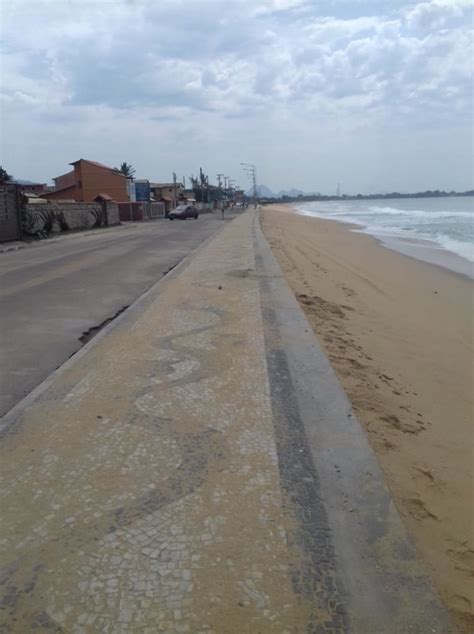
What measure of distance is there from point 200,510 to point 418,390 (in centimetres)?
339

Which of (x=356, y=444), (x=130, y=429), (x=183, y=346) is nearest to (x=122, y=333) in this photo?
(x=183, y=346)

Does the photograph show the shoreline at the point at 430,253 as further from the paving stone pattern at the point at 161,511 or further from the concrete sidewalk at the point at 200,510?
the paving stone pattern at the point at 161,511

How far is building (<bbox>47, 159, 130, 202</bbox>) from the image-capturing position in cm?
5762

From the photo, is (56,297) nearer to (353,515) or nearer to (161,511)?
(161,511)

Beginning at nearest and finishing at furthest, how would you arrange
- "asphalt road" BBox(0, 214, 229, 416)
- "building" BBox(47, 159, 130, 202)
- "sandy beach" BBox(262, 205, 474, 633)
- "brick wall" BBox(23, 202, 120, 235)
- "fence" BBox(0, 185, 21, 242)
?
"sandy beach" BBox(262, 205, 474, 633) → "asphalt road" BBox(0, 214, 229, 416) → "fence" BBox(0, 185, 21, 242) → "brick wall" BBox(23, 202, 120, 235) → "building" BBox(47, 159, 130, 202)

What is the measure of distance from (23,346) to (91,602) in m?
4.69

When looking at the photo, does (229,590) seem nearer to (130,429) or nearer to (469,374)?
(130,429)

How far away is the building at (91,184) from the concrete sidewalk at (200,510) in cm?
5541

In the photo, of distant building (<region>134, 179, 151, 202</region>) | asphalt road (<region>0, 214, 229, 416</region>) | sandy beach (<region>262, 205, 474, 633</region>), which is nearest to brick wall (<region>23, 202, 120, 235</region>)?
asphalt road (<region>0, 214, 229, 416</region>)

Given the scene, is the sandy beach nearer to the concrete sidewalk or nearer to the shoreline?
the concrete sidewalk

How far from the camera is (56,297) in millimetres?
9867

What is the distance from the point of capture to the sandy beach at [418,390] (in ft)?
9.68

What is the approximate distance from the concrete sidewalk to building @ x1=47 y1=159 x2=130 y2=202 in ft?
182

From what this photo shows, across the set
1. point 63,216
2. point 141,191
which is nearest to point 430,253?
point 63,216
